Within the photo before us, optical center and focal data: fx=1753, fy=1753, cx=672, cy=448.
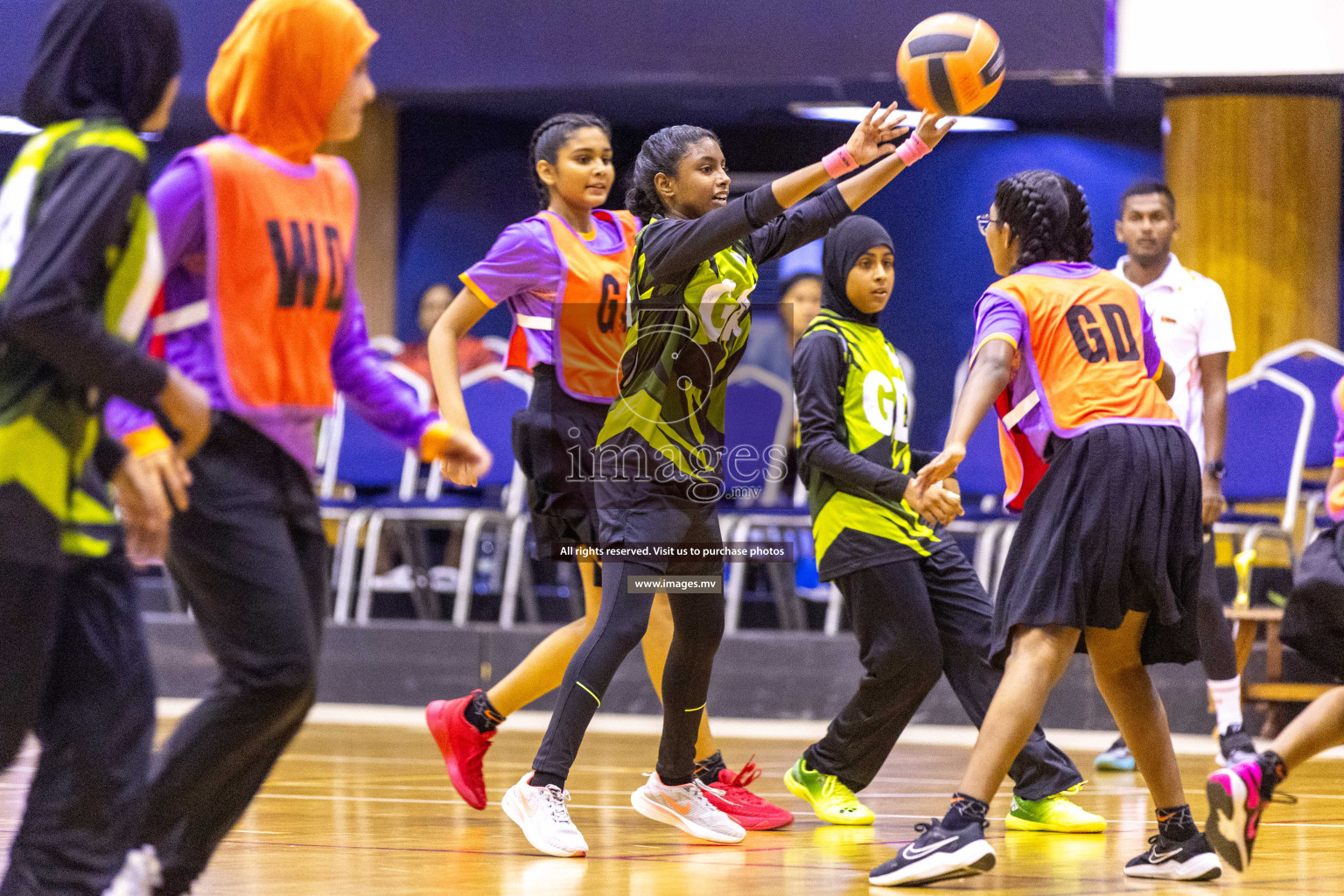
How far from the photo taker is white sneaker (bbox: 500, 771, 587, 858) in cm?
393

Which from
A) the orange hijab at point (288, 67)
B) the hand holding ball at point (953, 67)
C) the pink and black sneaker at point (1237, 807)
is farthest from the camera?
the hand holding ball at point (953, 67)

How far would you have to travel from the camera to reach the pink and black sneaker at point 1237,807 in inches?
131

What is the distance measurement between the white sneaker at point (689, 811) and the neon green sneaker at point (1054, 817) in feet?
2.46

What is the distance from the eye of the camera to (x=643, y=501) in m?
4.08

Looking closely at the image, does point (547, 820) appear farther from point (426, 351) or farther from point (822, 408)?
point (426, 351)

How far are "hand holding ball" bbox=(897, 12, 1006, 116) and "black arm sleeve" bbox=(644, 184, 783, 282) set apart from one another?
526 millimetres

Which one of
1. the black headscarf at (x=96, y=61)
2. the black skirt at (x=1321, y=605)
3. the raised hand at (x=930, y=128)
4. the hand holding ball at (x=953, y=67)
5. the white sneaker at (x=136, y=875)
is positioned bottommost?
the white sneaker at (x=136, y=875)

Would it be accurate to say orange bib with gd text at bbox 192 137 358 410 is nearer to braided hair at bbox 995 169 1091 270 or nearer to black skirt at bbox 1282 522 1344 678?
braided hair at bbox 995 169 1091 270

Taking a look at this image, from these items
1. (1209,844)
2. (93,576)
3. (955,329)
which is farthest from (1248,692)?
(93,576)

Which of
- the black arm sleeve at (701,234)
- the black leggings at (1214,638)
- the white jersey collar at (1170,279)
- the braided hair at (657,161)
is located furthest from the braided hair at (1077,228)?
the white jersey collar at (1170,279)

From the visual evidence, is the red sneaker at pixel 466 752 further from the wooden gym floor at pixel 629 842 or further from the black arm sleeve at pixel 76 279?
the black arm sleeve at pixel 76 279

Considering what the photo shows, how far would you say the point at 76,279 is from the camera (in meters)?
2.34

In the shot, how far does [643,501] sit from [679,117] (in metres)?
7.08

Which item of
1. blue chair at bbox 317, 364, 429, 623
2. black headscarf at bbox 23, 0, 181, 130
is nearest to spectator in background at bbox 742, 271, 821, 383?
blue chair at bbox 317, 364, 429, 623
